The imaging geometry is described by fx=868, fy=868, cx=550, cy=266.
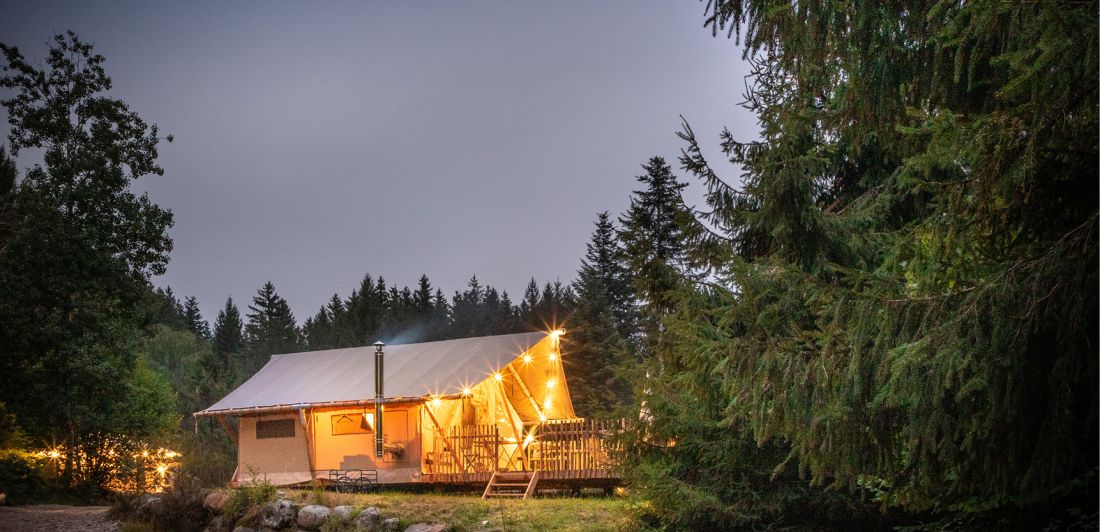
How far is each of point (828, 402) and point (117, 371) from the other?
18493mm

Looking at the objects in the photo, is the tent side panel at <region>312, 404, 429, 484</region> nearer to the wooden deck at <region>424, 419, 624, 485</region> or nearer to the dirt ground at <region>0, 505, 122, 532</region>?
the wooden deck at <region>424, 419, 624, 485</region>

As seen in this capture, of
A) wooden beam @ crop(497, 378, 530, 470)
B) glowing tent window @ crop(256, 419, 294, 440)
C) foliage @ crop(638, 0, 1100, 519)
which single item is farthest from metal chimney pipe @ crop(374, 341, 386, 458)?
foliage @ crop(638, 0, 1100, 519)

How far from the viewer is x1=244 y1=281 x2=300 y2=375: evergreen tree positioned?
62.9 metres

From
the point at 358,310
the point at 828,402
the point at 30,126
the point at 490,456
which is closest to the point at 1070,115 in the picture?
the point at 828,402

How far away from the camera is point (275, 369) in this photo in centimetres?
2220

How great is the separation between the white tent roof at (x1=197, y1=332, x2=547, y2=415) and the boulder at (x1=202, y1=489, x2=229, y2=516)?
4009 millimetres

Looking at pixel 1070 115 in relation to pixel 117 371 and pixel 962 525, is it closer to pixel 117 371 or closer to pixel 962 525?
pixel 962 525

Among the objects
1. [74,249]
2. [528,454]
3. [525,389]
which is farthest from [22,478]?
[528,454]

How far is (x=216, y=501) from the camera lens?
14781 mm

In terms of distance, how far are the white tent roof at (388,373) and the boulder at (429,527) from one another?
5.62 meters

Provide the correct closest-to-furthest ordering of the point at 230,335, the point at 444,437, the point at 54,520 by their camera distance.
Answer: the point at 54,520
the point at 444,437
the point at 230,335

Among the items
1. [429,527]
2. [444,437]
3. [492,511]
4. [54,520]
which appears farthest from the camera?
[444,437]

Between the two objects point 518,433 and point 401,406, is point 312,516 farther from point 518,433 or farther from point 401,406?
point 518,433

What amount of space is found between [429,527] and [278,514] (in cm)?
297
